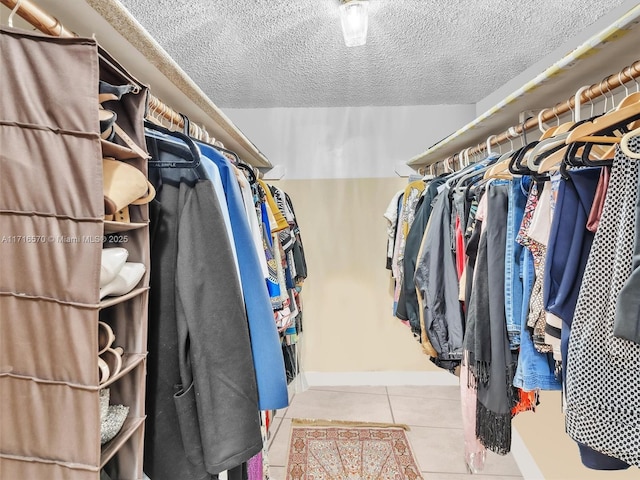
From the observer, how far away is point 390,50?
6.73 ft

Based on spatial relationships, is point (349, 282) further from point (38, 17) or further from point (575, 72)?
point (38, 17)

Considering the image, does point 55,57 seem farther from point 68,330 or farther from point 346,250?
point 346,250

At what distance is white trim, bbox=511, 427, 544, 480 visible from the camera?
1850 millimetres

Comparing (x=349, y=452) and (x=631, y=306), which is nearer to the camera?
(x=631, y=306)

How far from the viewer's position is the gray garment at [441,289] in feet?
5.08

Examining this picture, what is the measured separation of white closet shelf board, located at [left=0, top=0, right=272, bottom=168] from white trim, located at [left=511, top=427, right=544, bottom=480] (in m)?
2.21

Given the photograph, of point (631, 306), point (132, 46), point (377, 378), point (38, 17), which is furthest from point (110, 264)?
point (377, 378)

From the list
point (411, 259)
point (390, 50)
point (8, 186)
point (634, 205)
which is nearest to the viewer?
point (8, 186)

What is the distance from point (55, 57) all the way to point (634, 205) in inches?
37.5

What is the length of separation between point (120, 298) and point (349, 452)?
6.02 feet

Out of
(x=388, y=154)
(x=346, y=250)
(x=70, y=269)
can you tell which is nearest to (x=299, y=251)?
(x=346, y=250)

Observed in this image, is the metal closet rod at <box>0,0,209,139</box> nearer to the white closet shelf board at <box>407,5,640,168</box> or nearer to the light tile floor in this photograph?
the white closet shelf board at <box>407,5,640,168</box>

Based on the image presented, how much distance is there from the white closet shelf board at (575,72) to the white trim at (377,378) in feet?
6.63

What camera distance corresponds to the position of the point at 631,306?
0.60 metres
